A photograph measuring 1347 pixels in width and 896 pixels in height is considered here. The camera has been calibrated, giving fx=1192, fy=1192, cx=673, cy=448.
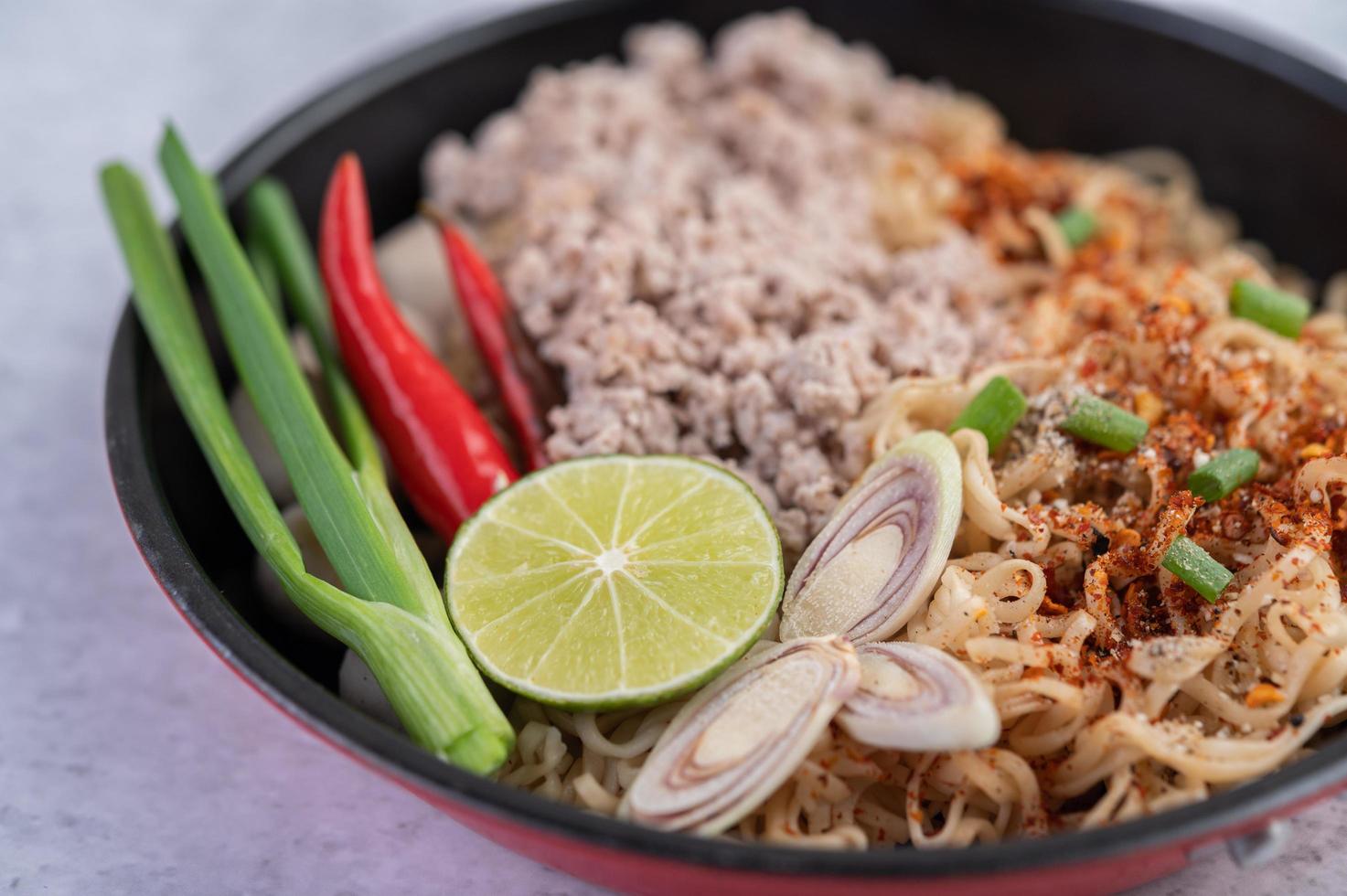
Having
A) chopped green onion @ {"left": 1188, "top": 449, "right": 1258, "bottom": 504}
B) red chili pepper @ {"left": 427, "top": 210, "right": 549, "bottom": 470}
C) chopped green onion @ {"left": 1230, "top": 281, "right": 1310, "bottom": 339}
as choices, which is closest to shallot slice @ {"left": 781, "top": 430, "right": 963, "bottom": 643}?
chopped green onion @ {"left": 1188, "top": 449, "right": 1258, "bottom": 504}

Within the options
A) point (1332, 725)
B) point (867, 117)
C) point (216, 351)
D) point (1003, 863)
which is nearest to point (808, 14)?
point (867, 117)

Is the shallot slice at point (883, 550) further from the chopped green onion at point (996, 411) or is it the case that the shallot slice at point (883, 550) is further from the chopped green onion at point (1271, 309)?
the chopped green onion at point (1271, 309)

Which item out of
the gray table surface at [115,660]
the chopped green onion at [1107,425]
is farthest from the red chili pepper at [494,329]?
the chopped green onion at [1107,425]

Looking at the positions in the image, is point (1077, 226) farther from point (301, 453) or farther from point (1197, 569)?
point (301, 453)

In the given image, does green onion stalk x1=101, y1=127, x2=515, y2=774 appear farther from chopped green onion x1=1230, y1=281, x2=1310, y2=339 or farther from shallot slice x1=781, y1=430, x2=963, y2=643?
chopped green onion x1=1230, y1=281, x2=1310, y2=339

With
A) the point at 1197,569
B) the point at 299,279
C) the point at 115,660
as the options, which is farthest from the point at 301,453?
the point at 1197,569

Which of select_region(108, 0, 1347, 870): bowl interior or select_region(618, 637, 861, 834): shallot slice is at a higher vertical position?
select_region(108, 0, 1347, 870): bowl interior
